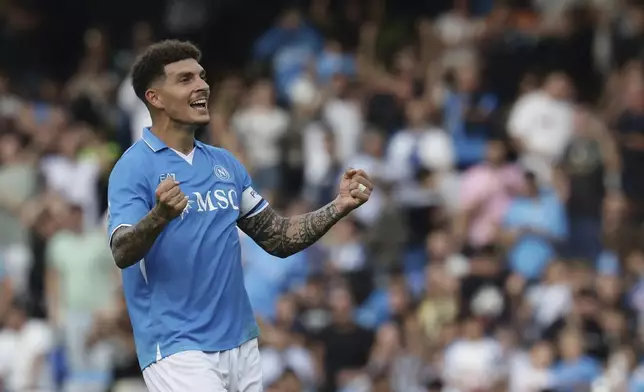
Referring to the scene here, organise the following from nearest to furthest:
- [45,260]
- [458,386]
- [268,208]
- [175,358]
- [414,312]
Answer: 1. [175,358]
2. [268,208]
3. [458,386]
4. [414,312]
5. [45,260]

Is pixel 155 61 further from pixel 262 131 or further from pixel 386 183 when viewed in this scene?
pixel 262 131

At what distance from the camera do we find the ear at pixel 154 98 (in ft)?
23.9

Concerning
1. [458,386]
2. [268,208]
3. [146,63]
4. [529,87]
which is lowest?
[458,386]

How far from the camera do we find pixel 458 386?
13547mm

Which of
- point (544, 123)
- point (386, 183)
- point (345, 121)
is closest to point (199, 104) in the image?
point (386, 183)

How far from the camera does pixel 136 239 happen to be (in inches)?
266

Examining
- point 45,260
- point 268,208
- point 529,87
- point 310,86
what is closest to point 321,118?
point 310,86

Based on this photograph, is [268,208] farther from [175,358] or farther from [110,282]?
[110,282]

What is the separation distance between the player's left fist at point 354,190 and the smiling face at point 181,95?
0.73 meters

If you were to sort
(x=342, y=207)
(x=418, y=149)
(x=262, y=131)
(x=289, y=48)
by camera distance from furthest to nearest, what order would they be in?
(x=289, y=48) → (x=262, y=131) → (x=418, y=149) → (x=342, y=207)

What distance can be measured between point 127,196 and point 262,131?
10.1m

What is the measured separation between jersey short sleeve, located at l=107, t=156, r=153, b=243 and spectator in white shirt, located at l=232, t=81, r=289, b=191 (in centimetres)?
967

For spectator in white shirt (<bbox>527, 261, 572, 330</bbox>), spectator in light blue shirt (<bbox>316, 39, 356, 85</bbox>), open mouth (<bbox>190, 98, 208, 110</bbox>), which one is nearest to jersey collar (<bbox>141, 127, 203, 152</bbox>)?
open mouth (<bbox>190, 98, 208, 110</bbox>)

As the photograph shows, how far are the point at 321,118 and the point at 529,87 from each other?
2362mm
